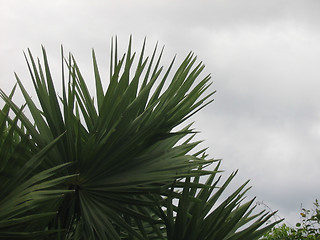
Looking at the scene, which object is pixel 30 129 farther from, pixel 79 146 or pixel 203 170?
pixel 203 170

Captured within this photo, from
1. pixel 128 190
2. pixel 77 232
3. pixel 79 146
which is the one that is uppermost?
pixel 79 146

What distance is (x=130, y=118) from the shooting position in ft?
13.6

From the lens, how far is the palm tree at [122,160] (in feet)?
13.3

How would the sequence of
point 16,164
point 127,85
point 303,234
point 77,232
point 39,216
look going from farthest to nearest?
point 303,234, point 127,85, point 77,232, point 16,164, point 39,216

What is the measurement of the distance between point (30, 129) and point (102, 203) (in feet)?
2.61

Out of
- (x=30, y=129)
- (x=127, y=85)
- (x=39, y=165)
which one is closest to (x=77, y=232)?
(x=39, y=165)

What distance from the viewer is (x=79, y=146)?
4.10 meters

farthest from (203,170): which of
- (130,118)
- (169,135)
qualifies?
(130,118)

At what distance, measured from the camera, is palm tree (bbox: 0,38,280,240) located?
13.3ft

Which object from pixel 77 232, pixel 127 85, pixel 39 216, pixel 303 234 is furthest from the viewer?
pixel 303 234

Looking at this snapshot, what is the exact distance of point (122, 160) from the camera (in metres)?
4.12

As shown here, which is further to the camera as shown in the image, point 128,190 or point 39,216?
point 128,190

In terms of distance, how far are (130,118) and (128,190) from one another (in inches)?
21.1

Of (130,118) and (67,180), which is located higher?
(130,118)
